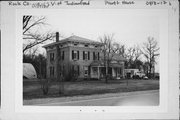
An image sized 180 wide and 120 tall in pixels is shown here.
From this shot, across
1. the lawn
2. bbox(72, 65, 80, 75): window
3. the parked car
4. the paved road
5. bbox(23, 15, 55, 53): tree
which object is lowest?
the paved road

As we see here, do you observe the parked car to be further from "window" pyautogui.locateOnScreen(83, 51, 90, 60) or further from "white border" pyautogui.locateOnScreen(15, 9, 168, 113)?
"window" pyautogui.locateOnScreen(83, 51, 90, 60)

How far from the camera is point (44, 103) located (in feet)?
19.2

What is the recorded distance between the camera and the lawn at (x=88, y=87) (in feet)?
19.2

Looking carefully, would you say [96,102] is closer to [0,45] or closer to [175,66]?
[175,66]

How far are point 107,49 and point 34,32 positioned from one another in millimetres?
1533

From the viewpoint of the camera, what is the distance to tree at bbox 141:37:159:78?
19.2 feet

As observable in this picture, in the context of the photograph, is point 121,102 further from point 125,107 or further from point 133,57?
point 133,57

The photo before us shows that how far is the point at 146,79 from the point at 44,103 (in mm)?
2132

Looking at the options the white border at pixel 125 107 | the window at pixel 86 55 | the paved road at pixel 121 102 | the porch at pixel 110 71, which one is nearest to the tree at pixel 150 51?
the white border at pixel 125 107

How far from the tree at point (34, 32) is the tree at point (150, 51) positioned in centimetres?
190

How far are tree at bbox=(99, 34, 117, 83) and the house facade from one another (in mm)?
67

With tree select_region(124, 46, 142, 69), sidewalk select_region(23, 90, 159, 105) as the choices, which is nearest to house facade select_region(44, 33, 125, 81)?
tree select_region(124, 46, 142, 69)

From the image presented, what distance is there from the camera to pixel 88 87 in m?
6.02

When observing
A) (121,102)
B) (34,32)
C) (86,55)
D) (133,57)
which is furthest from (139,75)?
(34,32)
